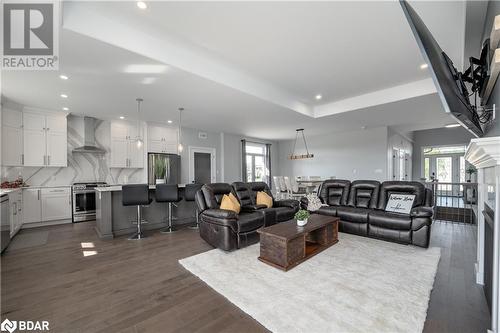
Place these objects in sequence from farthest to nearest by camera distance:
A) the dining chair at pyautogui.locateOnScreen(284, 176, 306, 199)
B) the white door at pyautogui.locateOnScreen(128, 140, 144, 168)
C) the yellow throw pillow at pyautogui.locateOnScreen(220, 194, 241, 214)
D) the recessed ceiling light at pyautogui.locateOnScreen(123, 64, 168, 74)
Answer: the dining chair at pyautogui.locateOnScreen(284, 176, 306, 199)
the white door at pyautogui.locateOnScreen(128, 140, 144, 168)
the yellow throw pillow at pyautogui.locateOnScreen(220, 194, 241, 214)
the recessed ceiling light at pyautogui.locateOnScreen(123, 64, 168, 74)

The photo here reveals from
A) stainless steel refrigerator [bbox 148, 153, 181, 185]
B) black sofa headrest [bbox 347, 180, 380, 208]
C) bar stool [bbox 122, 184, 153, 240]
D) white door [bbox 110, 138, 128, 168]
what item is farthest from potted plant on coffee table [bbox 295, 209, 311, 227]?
white door [bbox 110, 138, 128, 168]

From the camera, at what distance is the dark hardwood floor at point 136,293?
5.82 feet

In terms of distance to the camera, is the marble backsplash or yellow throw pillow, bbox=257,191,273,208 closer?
yellow throw pillow, bbox=257,191,273,208

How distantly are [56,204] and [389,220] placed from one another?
7.35 metres

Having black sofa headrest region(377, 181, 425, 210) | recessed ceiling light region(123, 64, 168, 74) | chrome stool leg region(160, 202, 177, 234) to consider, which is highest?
recessed ceiling light region(123, 64, 168, 74)

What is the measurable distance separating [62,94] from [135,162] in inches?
103

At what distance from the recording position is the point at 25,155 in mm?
4945

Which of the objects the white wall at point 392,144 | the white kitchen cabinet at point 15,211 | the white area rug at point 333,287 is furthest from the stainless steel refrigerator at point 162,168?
the white wall at point 392,144

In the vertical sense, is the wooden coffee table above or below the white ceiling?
below

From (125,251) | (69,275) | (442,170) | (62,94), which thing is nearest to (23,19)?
(62,94)

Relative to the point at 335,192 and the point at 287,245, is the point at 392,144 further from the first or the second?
the point at 287,245

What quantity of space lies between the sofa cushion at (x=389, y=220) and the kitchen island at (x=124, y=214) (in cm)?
396

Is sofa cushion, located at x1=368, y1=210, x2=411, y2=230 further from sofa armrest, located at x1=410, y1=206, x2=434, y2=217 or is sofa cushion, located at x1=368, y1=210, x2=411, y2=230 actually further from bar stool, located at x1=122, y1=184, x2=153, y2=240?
bar stool, located at x1=122, y1=184, x2=153, y2=240

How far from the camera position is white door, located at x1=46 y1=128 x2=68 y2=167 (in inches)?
206
